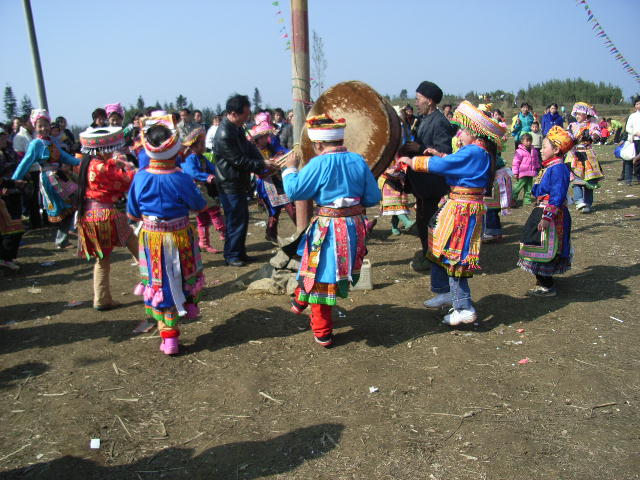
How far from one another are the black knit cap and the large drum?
3.66ft

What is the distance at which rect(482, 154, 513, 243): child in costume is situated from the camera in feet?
23.0

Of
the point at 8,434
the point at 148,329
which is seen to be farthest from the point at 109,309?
the point at 8,434

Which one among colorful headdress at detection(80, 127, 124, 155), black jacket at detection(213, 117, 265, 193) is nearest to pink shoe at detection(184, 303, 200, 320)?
colorful headdress at detection(80, 127, 124, 155)

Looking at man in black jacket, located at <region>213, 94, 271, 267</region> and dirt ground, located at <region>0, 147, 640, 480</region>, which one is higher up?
man in black jacket, located at <region>213, 94, 271, 267</region>

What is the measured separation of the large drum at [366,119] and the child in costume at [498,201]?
8.68ft

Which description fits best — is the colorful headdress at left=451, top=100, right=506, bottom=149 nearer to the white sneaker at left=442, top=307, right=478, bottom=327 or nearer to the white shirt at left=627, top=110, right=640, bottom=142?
the white sneaker at left=442, top=307, right=478, bottom=327

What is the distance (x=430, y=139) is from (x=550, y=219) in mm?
1581

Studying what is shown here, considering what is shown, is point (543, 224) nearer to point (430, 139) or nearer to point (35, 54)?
point (430, 139)

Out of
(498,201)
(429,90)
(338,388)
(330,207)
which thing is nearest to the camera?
(338,388)

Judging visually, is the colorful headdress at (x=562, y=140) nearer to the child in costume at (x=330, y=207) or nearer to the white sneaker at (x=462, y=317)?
the white sneaker at (x=462, y=317)

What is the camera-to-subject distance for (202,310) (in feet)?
17.6

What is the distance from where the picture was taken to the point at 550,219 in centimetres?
504

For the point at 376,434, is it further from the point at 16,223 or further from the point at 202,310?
the point at 16,223

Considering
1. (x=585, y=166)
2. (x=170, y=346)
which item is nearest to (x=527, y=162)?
(x=585, y=166)
